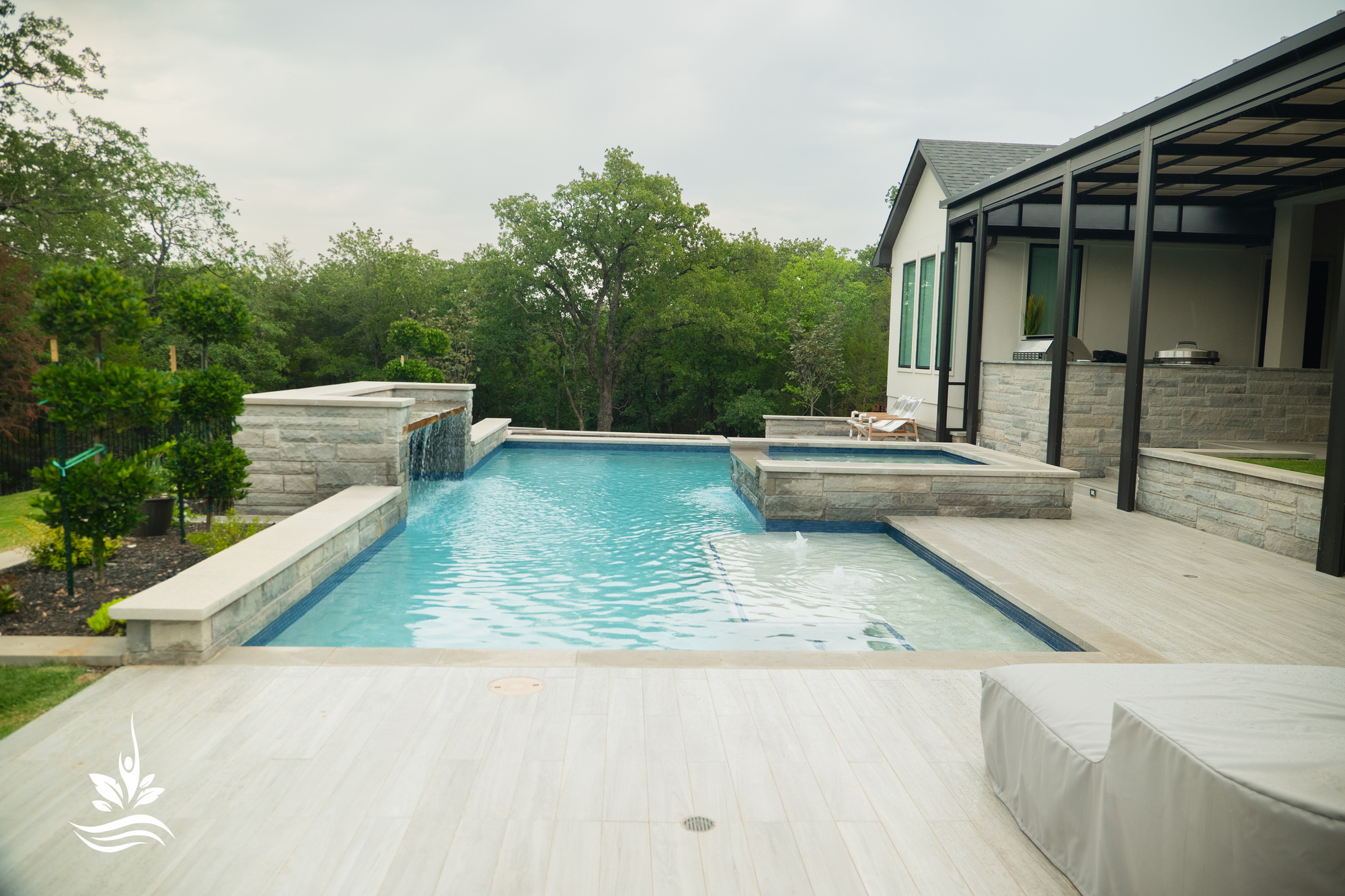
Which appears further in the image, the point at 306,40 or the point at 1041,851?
the point at 306,40

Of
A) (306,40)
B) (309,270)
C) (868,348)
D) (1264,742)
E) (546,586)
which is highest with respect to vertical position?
(306,40)

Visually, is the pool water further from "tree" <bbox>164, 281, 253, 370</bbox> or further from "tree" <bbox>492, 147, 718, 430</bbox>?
"tree" <bbox>492, 147, 718, 430</bbox>

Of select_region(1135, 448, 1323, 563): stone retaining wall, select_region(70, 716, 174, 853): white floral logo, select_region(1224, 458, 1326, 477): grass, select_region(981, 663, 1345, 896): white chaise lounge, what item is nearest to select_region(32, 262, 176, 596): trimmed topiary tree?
select_region(70, 716, 174, 853): white floral logo

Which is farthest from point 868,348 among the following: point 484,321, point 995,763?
point 995,763

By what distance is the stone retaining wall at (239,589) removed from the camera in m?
3.80

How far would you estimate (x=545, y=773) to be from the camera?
2.83 metres

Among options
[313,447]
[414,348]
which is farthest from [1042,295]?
[313,447]

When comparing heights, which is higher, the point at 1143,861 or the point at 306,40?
the point at 306,40

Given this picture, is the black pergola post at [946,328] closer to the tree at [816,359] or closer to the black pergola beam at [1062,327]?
the black pergola beam at [1062,327]

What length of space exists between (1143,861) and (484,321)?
25096mm

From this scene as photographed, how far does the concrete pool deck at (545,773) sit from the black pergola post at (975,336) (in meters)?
7.69

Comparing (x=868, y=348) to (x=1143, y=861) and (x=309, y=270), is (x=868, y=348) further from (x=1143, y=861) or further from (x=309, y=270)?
(x=1143, y=861)

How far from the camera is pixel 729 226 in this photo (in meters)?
28.9

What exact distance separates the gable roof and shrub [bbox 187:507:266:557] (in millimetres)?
10679
